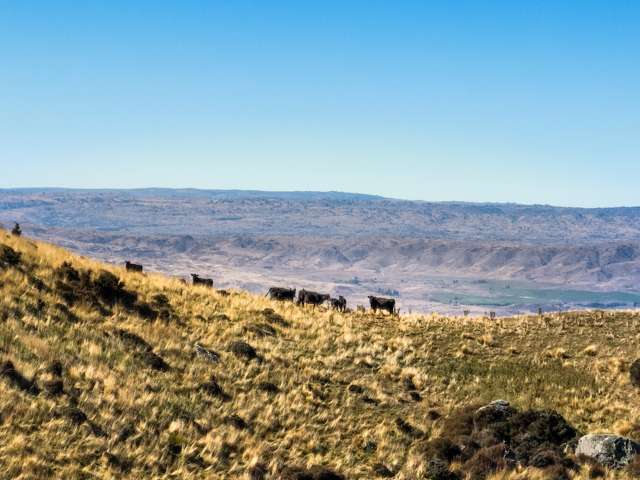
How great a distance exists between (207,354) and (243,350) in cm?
193

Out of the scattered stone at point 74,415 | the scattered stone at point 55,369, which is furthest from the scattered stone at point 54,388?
the scattered stone at point 74,415

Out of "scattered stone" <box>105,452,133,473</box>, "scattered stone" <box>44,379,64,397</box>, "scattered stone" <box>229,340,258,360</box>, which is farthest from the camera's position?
"scattered stone" <box>229,340,258,360</box>

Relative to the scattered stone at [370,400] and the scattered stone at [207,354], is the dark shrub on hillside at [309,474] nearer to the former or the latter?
the scattered stone at [370,400]

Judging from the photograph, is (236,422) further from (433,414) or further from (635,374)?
(635,374)

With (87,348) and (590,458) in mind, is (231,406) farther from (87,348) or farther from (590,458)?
(590,458)

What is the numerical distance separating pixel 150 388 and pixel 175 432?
8.90 ft

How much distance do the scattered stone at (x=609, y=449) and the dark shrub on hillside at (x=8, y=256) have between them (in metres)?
24.5

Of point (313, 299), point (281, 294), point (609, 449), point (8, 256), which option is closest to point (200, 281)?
point (281, 294)

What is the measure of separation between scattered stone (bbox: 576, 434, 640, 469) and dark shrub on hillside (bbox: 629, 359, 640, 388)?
7717 mm

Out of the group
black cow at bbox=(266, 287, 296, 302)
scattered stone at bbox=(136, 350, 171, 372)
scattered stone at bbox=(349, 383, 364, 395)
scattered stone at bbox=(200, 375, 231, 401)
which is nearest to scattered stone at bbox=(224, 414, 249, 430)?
scattered stone at bbox=(200, 375, 231, 401)

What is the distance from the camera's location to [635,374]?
90.9 ft

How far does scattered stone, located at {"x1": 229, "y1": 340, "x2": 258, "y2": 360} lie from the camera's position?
26.4m

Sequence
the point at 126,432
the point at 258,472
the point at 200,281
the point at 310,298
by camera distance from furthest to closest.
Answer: the point at 310,298
the point at 200,281
the point at 258,472
the point at 126,432

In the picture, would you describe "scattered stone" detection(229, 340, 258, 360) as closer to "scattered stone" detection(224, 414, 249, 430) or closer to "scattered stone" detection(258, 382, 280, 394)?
"scattered stone" detection(258, 382, 280, 394)
